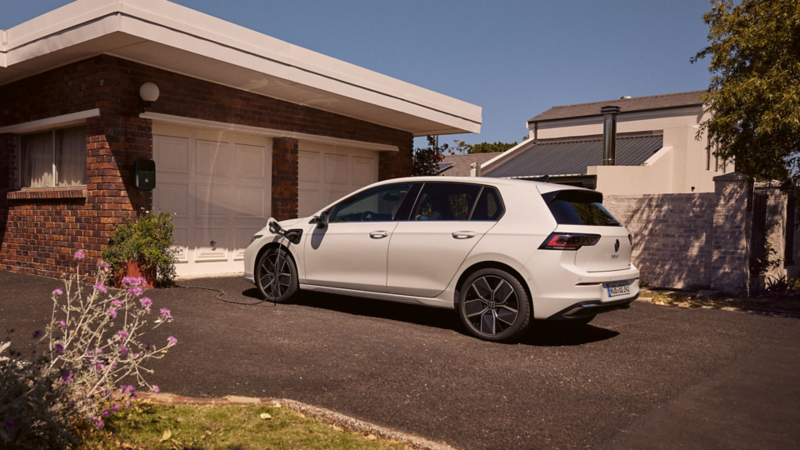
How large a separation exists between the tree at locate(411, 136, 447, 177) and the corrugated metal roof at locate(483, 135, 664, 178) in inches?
398

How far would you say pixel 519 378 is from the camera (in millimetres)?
4867

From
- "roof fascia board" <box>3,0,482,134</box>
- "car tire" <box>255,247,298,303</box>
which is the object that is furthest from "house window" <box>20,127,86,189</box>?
"car tire" <box>255,247,298,303</box>

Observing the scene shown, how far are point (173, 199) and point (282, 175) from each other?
2232 millimetres

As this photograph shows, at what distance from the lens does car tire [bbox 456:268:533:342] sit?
5.98m

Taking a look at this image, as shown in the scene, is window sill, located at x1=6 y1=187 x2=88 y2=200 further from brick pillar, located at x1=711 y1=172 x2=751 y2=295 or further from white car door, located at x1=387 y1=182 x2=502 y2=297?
brick pillar, located at x1=711 y1=172 x2=751 y2=295

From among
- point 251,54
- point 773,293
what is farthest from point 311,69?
point 773,293

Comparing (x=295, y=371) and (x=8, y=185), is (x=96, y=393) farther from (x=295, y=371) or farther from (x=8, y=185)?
(x=8, y=185)

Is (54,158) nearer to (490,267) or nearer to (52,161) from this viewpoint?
(52,161)

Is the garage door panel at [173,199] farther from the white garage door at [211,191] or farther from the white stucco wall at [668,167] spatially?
the white stucco wall at [668,167]

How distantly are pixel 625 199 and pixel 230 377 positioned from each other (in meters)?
9.83

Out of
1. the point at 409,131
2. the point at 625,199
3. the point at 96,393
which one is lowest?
the point at 96,393

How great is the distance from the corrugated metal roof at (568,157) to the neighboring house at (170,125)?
13.3 metres

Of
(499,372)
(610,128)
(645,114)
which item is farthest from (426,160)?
(645,114)

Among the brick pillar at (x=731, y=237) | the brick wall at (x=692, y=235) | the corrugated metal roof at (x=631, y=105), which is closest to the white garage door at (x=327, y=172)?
the brick wall at (x=692, y=235)
